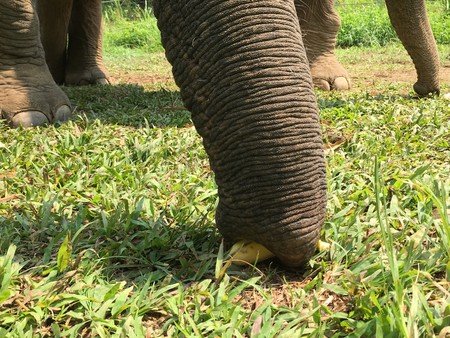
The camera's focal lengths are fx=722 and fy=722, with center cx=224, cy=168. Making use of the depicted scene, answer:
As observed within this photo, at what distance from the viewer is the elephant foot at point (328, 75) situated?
19.3ft

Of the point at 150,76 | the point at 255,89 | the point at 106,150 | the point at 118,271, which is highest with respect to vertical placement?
the point at 255,89

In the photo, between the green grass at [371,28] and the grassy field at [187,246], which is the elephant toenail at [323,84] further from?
the green grass at [371,28]

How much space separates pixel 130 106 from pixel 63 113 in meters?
0.74

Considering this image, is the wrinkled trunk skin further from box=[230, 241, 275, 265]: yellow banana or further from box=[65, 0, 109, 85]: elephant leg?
box=[65, 0, 109, 85]: elephant leg

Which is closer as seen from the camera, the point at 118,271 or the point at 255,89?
the point at 255,89

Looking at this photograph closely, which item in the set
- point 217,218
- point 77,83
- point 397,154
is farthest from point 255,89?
point 77,83

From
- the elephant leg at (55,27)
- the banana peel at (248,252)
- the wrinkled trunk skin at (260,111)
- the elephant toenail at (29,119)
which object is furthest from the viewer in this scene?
the elephant leg at (55,27)

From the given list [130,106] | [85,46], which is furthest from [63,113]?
[85,46]

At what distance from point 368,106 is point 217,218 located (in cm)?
264

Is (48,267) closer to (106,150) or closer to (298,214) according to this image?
(298,214)

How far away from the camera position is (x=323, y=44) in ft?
20.1

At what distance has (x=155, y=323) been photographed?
1.70m

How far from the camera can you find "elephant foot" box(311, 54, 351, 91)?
19.3ft

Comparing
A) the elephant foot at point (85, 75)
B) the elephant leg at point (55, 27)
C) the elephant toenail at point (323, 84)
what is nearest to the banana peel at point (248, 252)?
the elephant toenail at point (323, 84)
